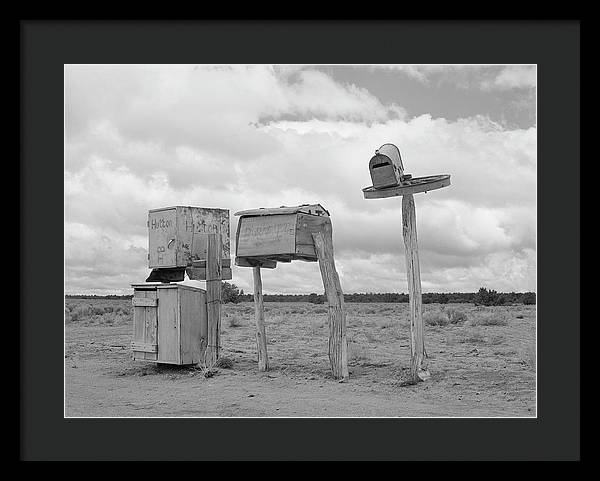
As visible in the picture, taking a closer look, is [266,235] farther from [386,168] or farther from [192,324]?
[192,324]

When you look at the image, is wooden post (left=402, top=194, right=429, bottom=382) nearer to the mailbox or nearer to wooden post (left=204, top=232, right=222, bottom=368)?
the mailbox

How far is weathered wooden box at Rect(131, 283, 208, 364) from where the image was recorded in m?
12.5

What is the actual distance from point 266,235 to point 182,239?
75.0 inches

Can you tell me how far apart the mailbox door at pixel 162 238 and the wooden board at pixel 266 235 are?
1.41 metres

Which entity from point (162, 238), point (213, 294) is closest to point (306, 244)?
point (213, 294)

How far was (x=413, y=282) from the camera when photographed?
11039 millimetres

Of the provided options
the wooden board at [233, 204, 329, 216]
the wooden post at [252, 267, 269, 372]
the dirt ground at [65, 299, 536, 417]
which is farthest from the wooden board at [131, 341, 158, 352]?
the wooden board at [233, 204, 329, 216]

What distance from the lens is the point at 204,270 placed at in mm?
12914

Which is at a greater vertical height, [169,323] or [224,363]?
[169,323]

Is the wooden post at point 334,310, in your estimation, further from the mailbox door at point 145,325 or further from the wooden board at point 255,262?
the mailbox door at point 145,325

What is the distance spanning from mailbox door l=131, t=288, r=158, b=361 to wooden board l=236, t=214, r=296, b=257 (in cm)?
205
